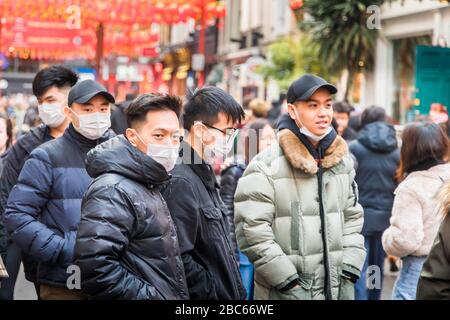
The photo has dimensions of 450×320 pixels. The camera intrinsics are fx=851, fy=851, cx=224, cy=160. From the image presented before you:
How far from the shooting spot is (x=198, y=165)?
4453 mm

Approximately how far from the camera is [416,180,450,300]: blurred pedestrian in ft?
11.0

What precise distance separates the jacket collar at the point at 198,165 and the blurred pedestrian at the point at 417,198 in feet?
5.48

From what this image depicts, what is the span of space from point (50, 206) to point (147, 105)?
1188mm

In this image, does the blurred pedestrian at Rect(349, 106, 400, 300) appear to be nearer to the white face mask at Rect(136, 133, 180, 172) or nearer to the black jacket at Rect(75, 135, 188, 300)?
the white face mask at Rect(136, 133, 180, 172)

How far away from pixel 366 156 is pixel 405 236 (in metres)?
2.35

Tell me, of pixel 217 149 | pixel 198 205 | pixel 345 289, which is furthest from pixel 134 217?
pixel 345 289

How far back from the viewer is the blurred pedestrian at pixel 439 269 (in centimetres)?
337

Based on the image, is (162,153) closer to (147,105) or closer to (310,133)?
(147,105)

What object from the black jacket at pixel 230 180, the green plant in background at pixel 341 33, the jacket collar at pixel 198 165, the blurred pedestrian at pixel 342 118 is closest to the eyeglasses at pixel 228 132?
the jacket collar at pixel 198 165

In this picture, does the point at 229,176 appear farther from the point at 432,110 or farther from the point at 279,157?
the point at 432,110

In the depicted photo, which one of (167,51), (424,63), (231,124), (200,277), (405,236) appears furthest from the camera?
(167,51)

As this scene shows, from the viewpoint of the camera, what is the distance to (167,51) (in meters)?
53.1

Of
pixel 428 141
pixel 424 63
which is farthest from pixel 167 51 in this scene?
pixel 428 141

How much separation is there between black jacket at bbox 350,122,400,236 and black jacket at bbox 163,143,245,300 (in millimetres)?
3691
